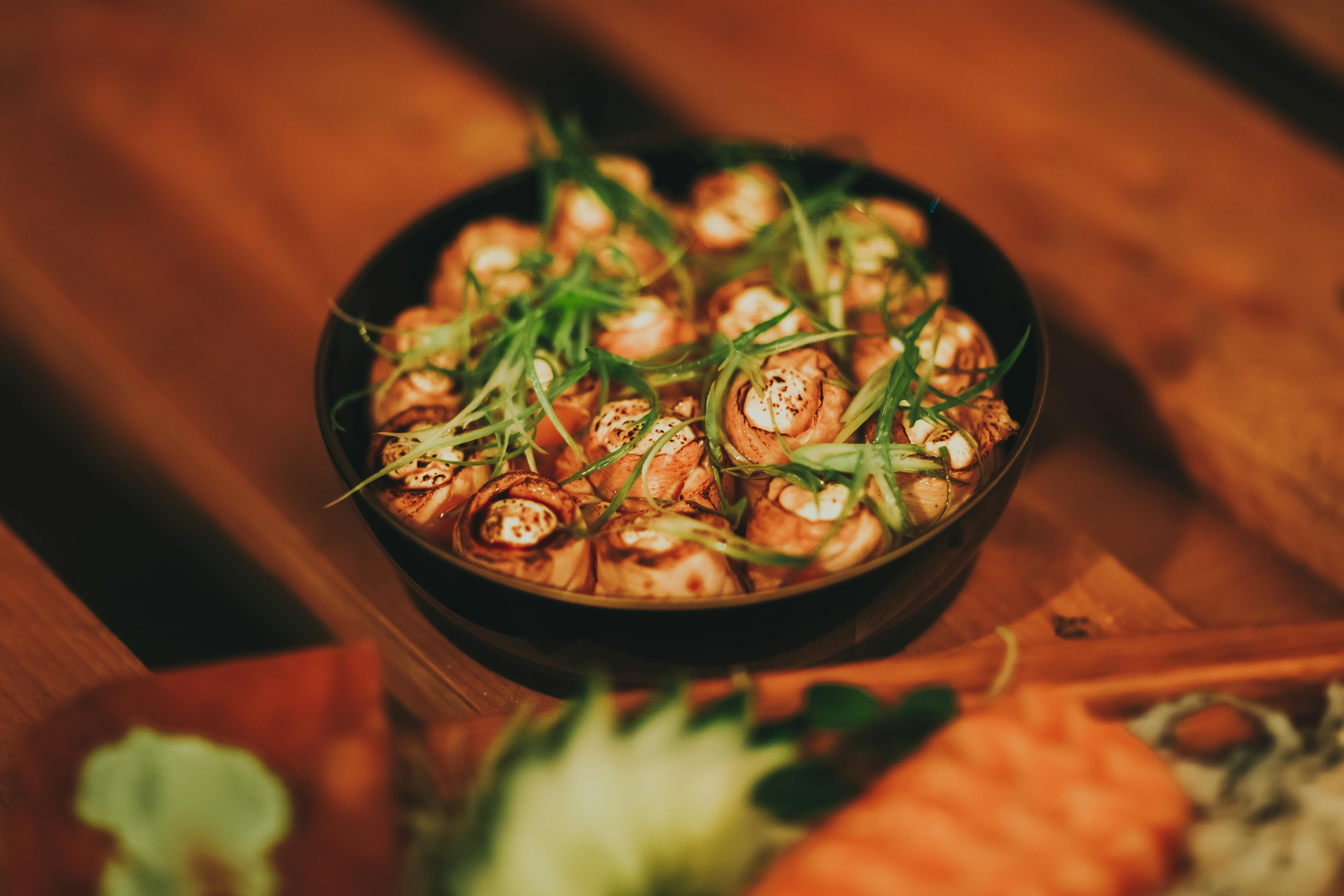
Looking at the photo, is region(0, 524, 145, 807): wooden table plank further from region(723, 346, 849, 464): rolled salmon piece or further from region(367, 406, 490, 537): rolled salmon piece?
region(723, 346, 849, 464): rolled salmon piece

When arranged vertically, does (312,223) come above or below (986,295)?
above

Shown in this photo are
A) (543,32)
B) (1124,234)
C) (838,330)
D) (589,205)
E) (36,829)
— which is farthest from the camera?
(543,32)

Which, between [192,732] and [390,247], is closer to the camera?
[192,732]

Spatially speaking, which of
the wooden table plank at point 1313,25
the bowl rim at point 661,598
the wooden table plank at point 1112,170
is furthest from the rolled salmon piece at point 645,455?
the wooden table plank at point 1313,25

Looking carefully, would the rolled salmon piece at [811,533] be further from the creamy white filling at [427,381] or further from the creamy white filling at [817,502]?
the creamy white filling at [427,381]

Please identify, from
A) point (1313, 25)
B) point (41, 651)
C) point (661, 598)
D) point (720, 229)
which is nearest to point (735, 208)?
point (720, 229)

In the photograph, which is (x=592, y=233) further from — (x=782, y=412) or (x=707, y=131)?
(x=707, y=131)

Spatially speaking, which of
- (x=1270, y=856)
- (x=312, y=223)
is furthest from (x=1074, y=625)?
(x=312, y=223)

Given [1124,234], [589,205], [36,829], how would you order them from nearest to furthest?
1. [36,829]
2. [589,205]
3. [1124,234]

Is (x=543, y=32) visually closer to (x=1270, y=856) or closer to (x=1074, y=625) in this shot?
(x=1074, y=625)
